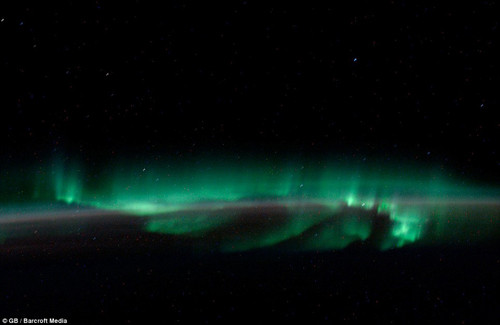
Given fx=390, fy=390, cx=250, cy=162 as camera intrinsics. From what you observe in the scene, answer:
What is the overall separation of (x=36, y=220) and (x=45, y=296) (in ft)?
1.46

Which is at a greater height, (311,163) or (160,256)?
(311,163)

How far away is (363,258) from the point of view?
1.27 metres

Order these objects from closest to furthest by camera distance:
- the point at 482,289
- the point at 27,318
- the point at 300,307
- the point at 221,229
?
the point at 27,318 → the point at 300,307 → the point at 482,289 → the point at 221,229

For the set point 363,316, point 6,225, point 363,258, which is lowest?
point 363,316

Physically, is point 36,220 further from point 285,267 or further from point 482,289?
point 482,289

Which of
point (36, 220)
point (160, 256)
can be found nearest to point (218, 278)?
point (160, 256)

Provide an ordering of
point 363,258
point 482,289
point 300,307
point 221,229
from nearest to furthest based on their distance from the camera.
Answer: point 300,307
point 482,289
point 363,258
point 221,229

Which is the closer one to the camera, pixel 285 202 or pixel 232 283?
pixel 232 283

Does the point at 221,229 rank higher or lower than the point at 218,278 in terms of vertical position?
higher

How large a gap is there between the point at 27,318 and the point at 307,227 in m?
0.91

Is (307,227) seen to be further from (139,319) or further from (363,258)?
(139,319)

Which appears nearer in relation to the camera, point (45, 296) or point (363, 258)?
point (45, 296)

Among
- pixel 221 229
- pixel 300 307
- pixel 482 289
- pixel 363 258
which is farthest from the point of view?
pixel 221 229

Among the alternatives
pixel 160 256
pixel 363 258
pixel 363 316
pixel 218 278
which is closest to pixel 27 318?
pixel 160 256
